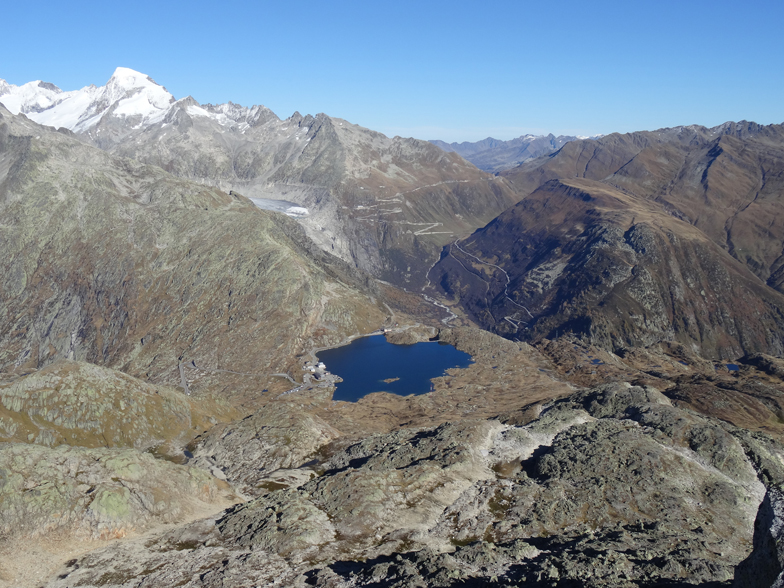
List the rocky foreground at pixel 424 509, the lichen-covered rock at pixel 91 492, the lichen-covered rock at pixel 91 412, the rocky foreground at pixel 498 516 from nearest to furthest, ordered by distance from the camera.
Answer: the rocky foreground at pixel 498 516
the rocky foreground at pixel 424 509
the lichen-covered rock at pixel 91 492
the lichen-covered rock at pixel 91 412

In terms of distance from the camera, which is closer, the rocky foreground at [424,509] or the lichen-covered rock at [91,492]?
the rocky foreground at [424,509]

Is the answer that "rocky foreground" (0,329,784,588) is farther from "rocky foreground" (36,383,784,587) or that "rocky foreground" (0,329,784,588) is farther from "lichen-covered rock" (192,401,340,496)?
"lichen-covered rock" (192,401,340,496)

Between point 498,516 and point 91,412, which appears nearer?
point 498,516

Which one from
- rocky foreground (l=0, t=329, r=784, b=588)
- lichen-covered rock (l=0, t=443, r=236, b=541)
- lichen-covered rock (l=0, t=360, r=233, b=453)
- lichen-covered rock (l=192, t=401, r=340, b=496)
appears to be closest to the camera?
rocky foreground (l=0, t=329, r=784, b=588)

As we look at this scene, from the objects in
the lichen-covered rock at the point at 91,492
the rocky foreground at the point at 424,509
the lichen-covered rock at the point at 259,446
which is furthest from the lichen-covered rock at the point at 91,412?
the lichen-covered rock at the point at 91,492

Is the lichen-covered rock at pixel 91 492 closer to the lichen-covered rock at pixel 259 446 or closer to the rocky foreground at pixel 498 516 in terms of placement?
the rocky foreground at pixel 498 516

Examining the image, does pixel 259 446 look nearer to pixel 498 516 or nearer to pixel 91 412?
pixel 91 412

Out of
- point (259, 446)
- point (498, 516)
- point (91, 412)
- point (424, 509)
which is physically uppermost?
point (424, 509)

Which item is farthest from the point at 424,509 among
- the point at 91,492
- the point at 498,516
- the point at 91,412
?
the point at 91,412

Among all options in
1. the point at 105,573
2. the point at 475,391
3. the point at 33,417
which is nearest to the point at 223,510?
the point at 105,573

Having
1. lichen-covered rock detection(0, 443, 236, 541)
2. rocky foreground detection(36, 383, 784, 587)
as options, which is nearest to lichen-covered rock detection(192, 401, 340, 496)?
rocky foreground detection(36, 383, 784, 587)

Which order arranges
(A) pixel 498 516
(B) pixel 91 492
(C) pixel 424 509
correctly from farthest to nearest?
(C) pixel 424 509 → (A) pixel 498 516 → (B) pixel 91 492
